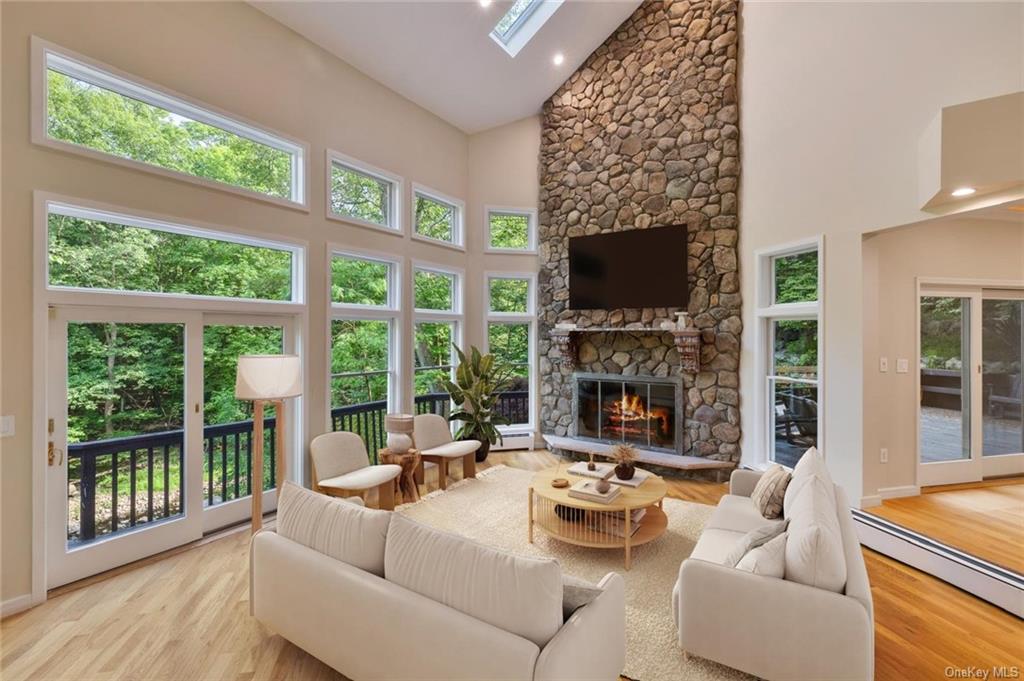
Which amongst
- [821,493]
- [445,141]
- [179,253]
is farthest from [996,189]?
[179,253]

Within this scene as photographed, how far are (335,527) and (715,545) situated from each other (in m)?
2.17

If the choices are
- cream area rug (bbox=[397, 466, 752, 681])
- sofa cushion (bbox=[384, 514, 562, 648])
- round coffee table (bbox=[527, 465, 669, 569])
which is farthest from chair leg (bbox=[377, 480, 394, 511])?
sofa cushion (bbox=[384, 514, 562, 648])

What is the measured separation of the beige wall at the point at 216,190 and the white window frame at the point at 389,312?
0.12 m

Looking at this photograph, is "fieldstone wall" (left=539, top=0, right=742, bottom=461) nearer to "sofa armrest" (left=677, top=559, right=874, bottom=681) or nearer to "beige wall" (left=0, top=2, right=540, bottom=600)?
"beige wall" (left=0, top=2, right=540, bottom=600)

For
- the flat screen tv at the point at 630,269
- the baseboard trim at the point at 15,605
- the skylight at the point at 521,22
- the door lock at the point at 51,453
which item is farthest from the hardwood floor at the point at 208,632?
the skylight at the point at 521,22

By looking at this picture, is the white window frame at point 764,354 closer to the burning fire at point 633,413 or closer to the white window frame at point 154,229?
the burning fire at point 633,413

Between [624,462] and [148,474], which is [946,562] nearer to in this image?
[624,462]

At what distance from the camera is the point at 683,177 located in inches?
216

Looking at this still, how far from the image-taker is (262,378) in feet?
9.82

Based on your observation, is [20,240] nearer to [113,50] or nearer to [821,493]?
[113,50]

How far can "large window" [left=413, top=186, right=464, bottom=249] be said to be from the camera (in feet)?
19.2

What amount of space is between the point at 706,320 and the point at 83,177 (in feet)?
18.9

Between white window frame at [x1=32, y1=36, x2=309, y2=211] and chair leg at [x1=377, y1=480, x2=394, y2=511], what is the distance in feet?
9.12

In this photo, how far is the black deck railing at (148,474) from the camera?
3.15 m
